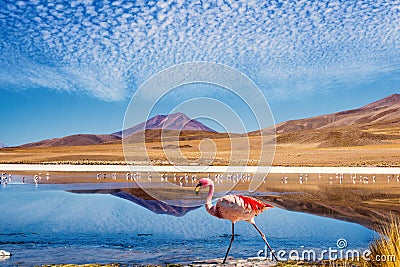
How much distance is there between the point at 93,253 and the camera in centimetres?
820

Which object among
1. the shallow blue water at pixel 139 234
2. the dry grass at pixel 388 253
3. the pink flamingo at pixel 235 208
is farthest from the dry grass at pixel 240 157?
the dry grass at pixel 388 253

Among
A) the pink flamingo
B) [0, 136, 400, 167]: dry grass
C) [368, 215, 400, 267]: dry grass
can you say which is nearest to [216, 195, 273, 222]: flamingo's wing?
the pink flamingo

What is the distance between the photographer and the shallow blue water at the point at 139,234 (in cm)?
807

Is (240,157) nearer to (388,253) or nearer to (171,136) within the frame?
(388,253)

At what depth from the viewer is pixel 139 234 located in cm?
998

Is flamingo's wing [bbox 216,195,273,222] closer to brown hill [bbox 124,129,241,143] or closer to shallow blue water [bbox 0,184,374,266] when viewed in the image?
shallow blue water [bbox 0,184,374,266]

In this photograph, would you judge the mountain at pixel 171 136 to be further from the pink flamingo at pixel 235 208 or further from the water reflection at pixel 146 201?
the pink flamingo at pixel 235 208

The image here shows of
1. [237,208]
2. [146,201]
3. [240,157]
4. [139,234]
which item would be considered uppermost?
[240,157]

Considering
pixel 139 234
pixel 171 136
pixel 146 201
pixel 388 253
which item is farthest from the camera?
pixel 171 136

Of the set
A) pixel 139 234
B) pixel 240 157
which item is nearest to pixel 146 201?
pixel 139 234

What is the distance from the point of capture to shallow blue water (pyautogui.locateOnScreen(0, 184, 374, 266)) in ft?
26.5

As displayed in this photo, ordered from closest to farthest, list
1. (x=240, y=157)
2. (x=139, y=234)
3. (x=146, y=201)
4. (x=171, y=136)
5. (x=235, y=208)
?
(x=235, y=208)
(x=139, y=234)
(x=146, y=201)
(x=240, y=157)
(x=171, y=136)

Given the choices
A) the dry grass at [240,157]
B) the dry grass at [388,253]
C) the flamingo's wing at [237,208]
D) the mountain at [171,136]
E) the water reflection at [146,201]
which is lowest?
the dry grass at [388,253]

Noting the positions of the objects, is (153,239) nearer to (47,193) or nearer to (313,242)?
(313,242)
